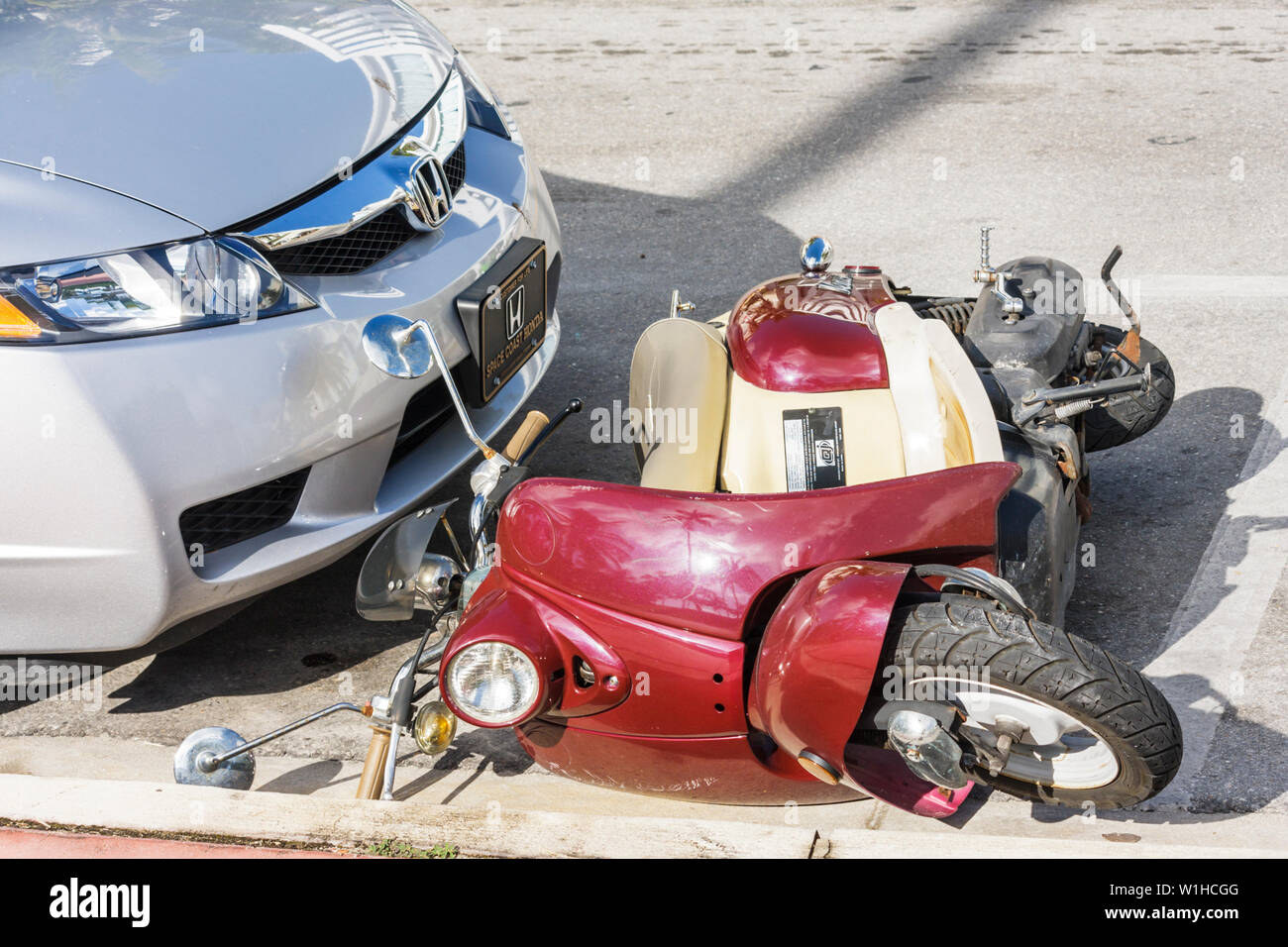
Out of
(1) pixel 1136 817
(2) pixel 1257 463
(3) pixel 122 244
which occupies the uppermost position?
(3) pixel 122 244

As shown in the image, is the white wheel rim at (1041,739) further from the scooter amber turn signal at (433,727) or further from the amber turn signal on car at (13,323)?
the amber turn signal on car at (13,323)

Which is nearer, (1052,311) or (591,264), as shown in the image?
(1052,311)

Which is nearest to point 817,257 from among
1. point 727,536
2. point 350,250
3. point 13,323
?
point 350,250

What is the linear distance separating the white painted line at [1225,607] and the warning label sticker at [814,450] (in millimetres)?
940

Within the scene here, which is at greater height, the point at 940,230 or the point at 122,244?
the point at 122,244

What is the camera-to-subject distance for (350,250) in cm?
315

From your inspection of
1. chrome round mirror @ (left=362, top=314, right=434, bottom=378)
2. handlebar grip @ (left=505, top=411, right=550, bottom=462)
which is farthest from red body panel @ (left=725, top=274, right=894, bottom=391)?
chrome round mirror @ (left=362, top=314, right=434, bottom=378)

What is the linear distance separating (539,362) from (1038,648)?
196 cm

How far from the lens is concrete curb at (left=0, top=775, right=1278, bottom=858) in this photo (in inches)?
95.4
